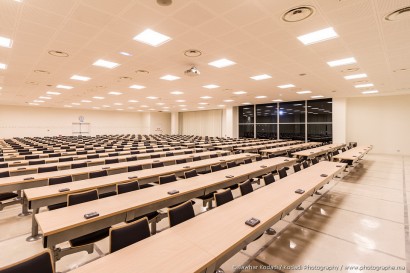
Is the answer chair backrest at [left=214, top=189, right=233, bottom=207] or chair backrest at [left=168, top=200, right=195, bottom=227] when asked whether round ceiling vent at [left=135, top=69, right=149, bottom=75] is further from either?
chair backrest at [left=168, top=200, right=195, bottom=227]

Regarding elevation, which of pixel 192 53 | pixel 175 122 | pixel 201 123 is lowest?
pixel 201 123

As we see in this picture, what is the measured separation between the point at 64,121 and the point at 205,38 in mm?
25589

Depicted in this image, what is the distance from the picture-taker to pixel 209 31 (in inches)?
179

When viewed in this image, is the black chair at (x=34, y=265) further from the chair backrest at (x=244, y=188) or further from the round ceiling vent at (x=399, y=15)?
the round ceiling vent at (x=399, y=15)

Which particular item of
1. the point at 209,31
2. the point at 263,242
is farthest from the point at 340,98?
the point at 263,242

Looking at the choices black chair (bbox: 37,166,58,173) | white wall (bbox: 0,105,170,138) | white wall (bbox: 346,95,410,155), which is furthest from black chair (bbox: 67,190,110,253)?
white wall (bbox: 0,105,170,138)

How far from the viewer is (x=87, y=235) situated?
2.79 m

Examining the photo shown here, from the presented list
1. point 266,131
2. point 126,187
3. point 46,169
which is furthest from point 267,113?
point 126,187

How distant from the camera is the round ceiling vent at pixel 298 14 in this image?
368cm

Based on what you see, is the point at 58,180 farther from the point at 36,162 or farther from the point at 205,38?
the point at 205,38

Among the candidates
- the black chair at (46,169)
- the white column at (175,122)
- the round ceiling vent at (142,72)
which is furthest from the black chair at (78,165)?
the white column at (175,122)

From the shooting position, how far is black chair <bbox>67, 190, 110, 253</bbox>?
8.66ft

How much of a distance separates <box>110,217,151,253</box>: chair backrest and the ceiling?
131 inches

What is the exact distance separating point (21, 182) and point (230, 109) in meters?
Answer: 18.3
